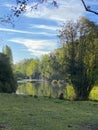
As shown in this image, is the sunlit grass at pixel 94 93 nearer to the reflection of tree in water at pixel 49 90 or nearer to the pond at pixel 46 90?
the reflection of tree in water at pixel 49 90

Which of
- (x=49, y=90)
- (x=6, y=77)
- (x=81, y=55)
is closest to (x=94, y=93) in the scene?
(x=81, y=55)

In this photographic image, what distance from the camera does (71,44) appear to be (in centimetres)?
4644

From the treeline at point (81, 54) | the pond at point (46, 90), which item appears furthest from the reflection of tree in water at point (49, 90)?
the treeline at point (81, 54)

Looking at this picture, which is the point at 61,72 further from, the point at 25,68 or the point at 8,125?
the point at 25,68

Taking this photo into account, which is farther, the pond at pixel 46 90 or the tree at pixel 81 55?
the pond at pixel 46 90

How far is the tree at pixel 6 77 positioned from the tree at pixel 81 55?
781 centimetres

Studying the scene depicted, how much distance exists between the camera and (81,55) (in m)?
46.0

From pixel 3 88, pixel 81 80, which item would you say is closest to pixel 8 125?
pixel 3 88

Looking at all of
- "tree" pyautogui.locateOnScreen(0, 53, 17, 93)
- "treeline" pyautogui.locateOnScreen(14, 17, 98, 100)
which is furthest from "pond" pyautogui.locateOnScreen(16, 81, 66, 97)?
"tree" pyautogui.locateOnScreen(0, 53, 17, 93)

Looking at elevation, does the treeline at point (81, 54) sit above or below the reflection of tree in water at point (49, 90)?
above

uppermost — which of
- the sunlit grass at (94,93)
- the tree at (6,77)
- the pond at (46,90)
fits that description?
the tree at (6,77)

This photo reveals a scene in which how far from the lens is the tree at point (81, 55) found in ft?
150

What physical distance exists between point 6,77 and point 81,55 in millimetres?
10068

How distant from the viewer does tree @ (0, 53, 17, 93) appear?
39938 millimetres
